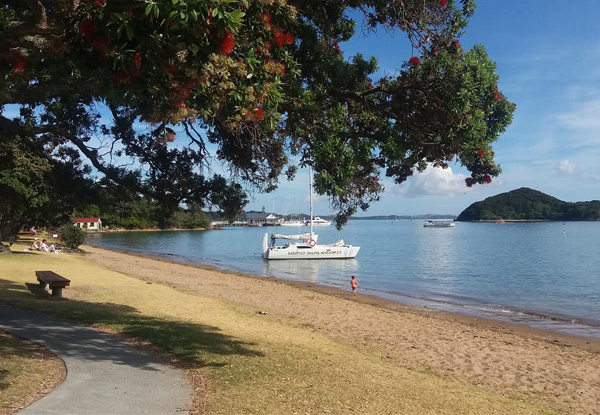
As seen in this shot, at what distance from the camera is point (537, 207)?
16112 centimetres

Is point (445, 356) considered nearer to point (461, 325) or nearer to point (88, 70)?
point (461, 325)

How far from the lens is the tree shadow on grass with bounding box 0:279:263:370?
284 inches

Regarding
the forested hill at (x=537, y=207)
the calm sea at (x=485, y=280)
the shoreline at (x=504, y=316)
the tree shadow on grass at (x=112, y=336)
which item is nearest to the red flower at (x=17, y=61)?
the tree shadow on grass at (x=112, y=336)

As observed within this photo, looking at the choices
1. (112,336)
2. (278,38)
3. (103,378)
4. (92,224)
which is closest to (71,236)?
(112,336)

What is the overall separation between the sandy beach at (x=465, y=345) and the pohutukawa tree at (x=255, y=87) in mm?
4542

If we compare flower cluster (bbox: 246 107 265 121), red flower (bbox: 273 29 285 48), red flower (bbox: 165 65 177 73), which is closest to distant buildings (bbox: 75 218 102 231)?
red flower (bbox: 273 29 285 48)

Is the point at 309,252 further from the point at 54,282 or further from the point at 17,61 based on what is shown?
the point at 17,61

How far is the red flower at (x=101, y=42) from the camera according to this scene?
3.95 meters

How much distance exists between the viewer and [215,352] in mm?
7805

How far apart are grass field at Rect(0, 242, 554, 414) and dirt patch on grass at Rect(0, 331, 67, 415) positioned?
22 cm

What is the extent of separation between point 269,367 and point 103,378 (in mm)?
2243

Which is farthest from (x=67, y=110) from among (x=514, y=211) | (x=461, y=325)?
(x=514, y=211)

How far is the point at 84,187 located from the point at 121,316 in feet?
9.43

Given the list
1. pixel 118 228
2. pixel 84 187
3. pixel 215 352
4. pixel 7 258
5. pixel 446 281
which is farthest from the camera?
pixel 118 228
